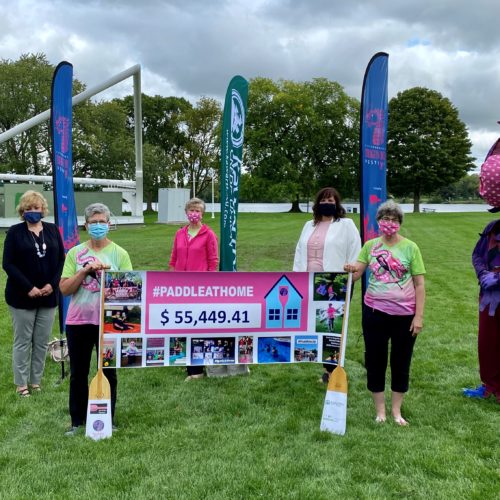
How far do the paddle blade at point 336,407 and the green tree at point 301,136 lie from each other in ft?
129

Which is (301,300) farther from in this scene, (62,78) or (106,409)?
(62,78)

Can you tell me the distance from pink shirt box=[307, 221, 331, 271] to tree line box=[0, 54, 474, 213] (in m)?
36.3

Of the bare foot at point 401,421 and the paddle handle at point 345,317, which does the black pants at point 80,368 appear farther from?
the bare foot at point 401,421

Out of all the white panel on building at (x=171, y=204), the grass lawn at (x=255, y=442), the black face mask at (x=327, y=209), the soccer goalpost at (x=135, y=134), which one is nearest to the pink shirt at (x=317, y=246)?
the black face mask at (x=327, y=209)

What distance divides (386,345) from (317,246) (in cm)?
114

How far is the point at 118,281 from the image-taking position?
3.86m

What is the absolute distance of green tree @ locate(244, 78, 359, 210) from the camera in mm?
44000

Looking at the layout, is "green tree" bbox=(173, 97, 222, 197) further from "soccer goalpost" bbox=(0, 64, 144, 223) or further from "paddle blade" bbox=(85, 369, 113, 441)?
"paddle blade" bbox=(85, 369, 113, 441)

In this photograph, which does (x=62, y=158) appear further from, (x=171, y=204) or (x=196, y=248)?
(x=171, y=204)

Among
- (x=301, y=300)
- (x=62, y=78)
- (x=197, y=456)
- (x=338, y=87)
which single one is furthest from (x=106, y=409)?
(x=338, y=87)

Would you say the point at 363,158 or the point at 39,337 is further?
the point at 363,158

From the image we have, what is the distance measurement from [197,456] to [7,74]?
38.8 metres

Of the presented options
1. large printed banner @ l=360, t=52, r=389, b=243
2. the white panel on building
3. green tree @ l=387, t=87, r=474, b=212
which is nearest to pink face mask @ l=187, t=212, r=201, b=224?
large printed banner @ l=360, t=52, r=389, b=243

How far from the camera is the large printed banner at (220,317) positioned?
3.94 metres
